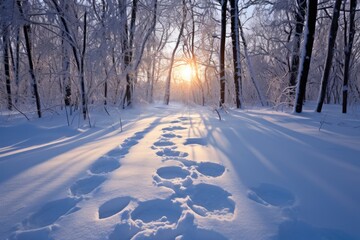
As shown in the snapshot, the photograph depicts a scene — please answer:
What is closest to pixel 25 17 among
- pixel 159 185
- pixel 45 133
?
pixel 45 133

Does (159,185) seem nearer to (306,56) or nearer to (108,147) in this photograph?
(108,147)

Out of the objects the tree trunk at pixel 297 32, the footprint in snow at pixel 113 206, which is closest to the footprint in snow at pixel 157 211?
the footprint in snow at pixel 113 206

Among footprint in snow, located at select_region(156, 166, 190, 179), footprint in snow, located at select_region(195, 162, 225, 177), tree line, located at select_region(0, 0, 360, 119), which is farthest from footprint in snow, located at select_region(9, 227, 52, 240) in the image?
tree line, located at select_region(0, 0, 360, 119)

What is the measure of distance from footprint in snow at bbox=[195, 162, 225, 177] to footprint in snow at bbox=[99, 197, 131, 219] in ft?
2.59

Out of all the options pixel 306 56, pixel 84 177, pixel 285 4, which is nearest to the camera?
pixel 84 177

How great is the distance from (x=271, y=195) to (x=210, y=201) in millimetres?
471

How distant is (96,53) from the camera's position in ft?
21.2

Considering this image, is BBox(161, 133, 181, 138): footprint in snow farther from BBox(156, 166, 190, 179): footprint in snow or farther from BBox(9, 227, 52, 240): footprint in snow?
BBox(9, 227, 52, 240): footprint in snow

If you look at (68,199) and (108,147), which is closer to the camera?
(68,199)

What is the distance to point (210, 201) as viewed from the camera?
1532 millimetres

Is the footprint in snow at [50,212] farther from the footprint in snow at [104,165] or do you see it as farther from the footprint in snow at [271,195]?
the footprint in snow at [271,195]

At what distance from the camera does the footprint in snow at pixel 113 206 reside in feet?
4.56

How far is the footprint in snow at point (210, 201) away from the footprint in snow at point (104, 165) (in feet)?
3.07

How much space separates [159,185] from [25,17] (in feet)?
20.4
